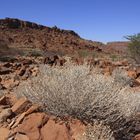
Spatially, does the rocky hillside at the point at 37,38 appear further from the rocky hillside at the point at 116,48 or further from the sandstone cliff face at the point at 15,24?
the rocky hillside at the point at 116,48

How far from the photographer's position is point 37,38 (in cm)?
5862

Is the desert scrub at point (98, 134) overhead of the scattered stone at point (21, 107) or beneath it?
overhead

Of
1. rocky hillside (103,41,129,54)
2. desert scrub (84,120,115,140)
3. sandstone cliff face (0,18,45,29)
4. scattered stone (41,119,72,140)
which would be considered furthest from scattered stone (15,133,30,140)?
sandstone cliff face (0,18,45,29)

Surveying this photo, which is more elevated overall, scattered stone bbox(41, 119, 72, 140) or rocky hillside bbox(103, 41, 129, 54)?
scattered stone bbox(41, 119, 72, 140)

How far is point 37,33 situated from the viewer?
63312mm

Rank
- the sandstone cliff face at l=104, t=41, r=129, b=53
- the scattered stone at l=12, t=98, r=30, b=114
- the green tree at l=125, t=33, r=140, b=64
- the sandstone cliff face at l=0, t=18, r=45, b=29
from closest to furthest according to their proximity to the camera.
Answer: the scattered stone at l=12, t=98, r=30, b=114, the green tree at l=125, t=33, r=140, b=64, the sandstone cliff face at l=104, t=41, r=129, b=53, the sandstone cliff face at l=0, t=18, r=45, b=29

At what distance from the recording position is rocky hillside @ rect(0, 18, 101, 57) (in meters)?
52.0

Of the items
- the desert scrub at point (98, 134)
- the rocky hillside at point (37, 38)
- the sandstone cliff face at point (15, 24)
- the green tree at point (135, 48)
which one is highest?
the desert scrub at point (98, 134)

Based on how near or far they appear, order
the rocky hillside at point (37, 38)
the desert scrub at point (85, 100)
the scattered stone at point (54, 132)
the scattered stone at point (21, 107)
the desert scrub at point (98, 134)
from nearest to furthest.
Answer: the desert scrub at point (98, 134), the scattered stone at point (54, 132), the desert scrub at point (85, 100), the scattered stone at point (21, 107), the rocky hillside at point (37, 38)

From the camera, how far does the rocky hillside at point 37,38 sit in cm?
5199

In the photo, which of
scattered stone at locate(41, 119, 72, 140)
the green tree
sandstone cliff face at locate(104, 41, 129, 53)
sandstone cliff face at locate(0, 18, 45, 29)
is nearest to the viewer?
scattered stone at locate(41, 119, 72, 140)

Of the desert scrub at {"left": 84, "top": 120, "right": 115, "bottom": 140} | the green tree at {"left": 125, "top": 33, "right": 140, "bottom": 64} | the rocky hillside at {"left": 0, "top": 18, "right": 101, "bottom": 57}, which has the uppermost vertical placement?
the desert scrub at {"left": 84, "top": 120, "right": 115, "bottom": 140}

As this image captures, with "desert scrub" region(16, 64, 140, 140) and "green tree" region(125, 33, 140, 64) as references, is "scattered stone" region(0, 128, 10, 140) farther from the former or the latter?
"green tree" region(125, 33, 140, 64)

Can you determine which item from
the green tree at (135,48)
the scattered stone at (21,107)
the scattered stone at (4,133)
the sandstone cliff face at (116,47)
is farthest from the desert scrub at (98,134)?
the sandstone cliff face at (116,47)
